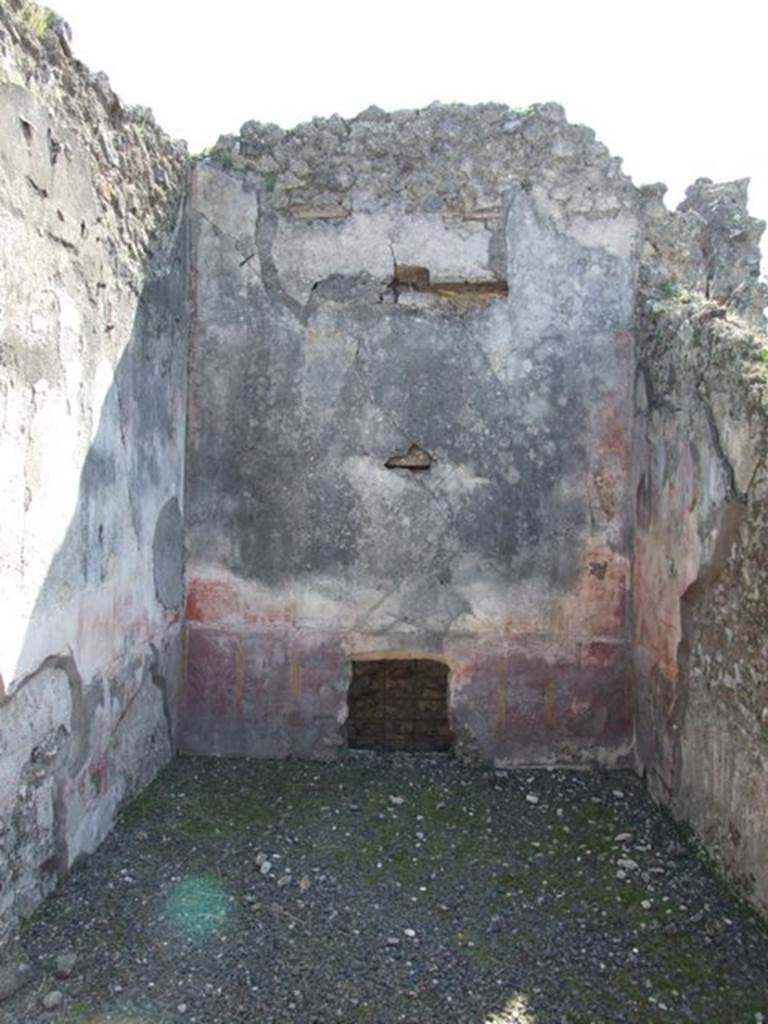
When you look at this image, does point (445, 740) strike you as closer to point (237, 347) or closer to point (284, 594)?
point (284, 594)

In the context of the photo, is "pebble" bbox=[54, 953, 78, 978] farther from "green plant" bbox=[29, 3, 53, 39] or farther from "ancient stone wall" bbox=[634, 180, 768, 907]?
"green plant" bbox=[29, 3, 53, 39]

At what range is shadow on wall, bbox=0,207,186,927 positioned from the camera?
3.26 metres

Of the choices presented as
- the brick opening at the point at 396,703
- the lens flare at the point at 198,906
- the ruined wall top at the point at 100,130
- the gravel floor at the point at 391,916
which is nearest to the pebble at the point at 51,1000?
the gravel floor at the point at 391,916

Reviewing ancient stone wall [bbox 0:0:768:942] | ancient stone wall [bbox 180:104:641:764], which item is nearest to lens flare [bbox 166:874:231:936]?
ancient stone wall [bbox 0:0:768:942]

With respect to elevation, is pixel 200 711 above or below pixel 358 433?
below

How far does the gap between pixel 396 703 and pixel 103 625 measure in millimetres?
2800

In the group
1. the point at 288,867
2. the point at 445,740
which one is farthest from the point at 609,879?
the point at 445,740

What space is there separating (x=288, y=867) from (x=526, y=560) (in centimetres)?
224

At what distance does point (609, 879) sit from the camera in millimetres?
3803

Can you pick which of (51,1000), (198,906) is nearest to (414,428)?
(198,906)

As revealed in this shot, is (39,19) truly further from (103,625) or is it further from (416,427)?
(416,427)

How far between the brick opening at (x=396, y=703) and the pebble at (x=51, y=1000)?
334cm

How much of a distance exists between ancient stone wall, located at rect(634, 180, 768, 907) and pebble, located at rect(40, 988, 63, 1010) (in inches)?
104

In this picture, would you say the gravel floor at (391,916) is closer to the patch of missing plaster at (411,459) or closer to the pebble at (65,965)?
the pebble at (65,965)
